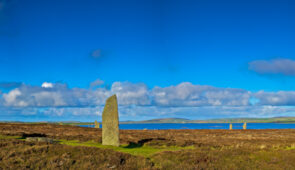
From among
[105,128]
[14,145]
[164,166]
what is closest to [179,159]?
[164,166]

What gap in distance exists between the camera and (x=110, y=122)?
24.5m

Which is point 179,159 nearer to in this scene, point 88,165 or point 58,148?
point 88,165

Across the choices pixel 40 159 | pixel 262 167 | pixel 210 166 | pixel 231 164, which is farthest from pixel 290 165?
pixel 40 159

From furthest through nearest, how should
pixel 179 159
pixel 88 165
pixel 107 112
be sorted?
pixel 107 112 → pixel 179 159 → pixel 88 165

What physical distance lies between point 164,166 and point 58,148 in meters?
7.80

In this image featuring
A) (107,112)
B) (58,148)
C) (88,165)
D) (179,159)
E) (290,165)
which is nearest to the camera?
(88,165)

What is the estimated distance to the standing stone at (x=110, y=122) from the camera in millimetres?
24359

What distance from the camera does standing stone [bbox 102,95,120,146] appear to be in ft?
79.9

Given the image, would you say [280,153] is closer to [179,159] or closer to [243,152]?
[243,152]

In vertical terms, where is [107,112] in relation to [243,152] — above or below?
above

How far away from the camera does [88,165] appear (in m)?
14.7

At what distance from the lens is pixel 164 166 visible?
49.6 ft

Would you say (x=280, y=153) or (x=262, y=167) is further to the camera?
(x=280, y=153)

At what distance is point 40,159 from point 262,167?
12746 millimetres
